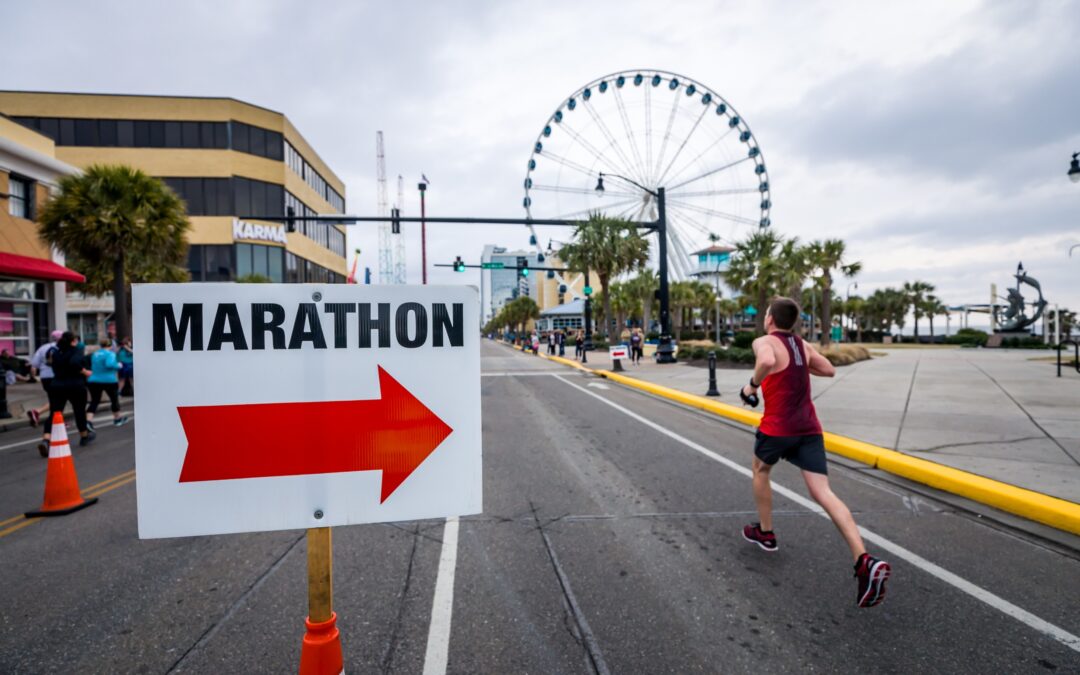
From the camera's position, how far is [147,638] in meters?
2.98

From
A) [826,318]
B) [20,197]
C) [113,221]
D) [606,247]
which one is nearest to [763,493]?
[113,221]

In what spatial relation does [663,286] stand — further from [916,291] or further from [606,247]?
[916,291]

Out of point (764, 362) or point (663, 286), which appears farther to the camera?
point (663, 286)

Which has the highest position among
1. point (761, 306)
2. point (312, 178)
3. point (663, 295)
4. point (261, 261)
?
point (312, 178)

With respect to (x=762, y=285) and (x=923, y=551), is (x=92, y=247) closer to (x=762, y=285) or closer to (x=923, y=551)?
(x=923, y=551)

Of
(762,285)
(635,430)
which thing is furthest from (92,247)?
(762,285)

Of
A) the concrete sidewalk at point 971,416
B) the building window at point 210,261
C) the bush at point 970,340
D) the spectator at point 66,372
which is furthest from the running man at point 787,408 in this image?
the bush at point 970,340

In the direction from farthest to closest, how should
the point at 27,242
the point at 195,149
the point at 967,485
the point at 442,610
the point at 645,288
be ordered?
the point at 645,288 → the point at 195,149 → the point at 27,242 → the point at 967,485 → the point at 442,610

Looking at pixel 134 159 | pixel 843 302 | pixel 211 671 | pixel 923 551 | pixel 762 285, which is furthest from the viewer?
pixel 843 302

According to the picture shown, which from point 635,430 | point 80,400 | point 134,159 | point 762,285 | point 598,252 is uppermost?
point 134,159

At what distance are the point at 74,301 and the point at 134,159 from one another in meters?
11.4

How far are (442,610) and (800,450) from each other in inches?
99.4

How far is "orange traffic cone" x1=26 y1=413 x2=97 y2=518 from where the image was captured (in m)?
5.06

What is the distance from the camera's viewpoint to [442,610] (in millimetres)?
3230
